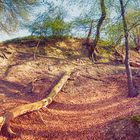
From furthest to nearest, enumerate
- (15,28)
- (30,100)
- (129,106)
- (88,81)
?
(15,28) < (88,81) < (30,100) < (129,106)

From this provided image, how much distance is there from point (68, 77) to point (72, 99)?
2.49 m

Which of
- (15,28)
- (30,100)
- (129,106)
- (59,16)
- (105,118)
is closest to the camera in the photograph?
(105,118)

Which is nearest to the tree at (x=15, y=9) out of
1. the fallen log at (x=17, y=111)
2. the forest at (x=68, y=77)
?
the forest at (x=68, y=77)

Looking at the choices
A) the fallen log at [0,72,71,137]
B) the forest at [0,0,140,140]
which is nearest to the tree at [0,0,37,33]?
the forest at [0,0,140,140]

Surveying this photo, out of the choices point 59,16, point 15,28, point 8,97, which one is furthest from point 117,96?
point 15,28

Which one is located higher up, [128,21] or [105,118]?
[128,21]

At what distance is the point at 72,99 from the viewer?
1428 cm

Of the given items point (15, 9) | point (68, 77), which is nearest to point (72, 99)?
point (68, 77)

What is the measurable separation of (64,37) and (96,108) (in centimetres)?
950

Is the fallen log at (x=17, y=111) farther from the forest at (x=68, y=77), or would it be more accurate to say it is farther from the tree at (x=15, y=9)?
the tree at (x=15, y=9)

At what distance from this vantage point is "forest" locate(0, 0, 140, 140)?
992cm

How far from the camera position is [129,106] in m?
12.1

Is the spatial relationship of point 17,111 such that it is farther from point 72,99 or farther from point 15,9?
point 15,9

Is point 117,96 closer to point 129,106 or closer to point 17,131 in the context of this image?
point 129,106
